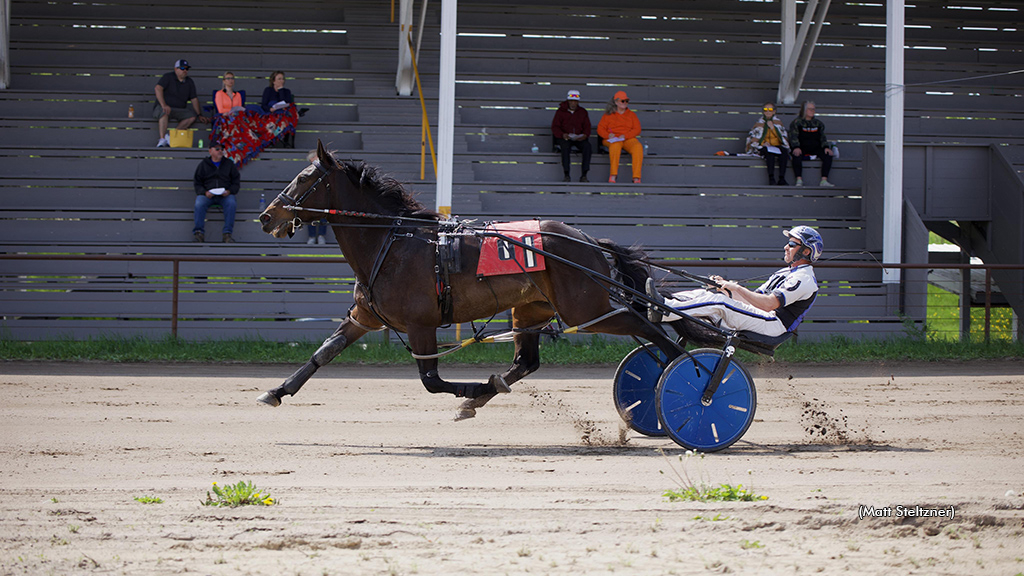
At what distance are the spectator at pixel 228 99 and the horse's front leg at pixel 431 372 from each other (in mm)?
8730

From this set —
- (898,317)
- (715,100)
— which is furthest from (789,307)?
(715,100)

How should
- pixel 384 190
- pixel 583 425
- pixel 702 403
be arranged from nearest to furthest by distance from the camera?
pixel 702 403 → pixel 384 190 → pixel 583 425

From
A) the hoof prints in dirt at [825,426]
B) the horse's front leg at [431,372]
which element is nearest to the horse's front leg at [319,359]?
the horse's front leg at [431,372]

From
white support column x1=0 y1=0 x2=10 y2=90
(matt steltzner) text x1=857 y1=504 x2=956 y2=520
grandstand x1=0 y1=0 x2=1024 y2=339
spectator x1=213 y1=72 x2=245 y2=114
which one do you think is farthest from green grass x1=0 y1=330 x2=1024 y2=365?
white support column x1=0 y1=0 x2=10 y2=90

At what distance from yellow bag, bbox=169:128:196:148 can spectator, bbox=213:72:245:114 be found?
68cm

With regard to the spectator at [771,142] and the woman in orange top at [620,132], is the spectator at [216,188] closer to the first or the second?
the woman in orange top at [620,132]

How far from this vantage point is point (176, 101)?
14.3 m

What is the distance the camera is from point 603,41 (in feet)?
56.5

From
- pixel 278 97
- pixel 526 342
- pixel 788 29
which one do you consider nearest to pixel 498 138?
pixel 278 97

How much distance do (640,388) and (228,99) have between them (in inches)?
387

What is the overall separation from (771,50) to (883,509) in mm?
14907

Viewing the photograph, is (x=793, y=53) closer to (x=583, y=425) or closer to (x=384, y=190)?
(x=583, y=425)

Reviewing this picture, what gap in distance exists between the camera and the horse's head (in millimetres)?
6516

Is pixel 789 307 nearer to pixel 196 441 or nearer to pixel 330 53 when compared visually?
pixel 196 441
